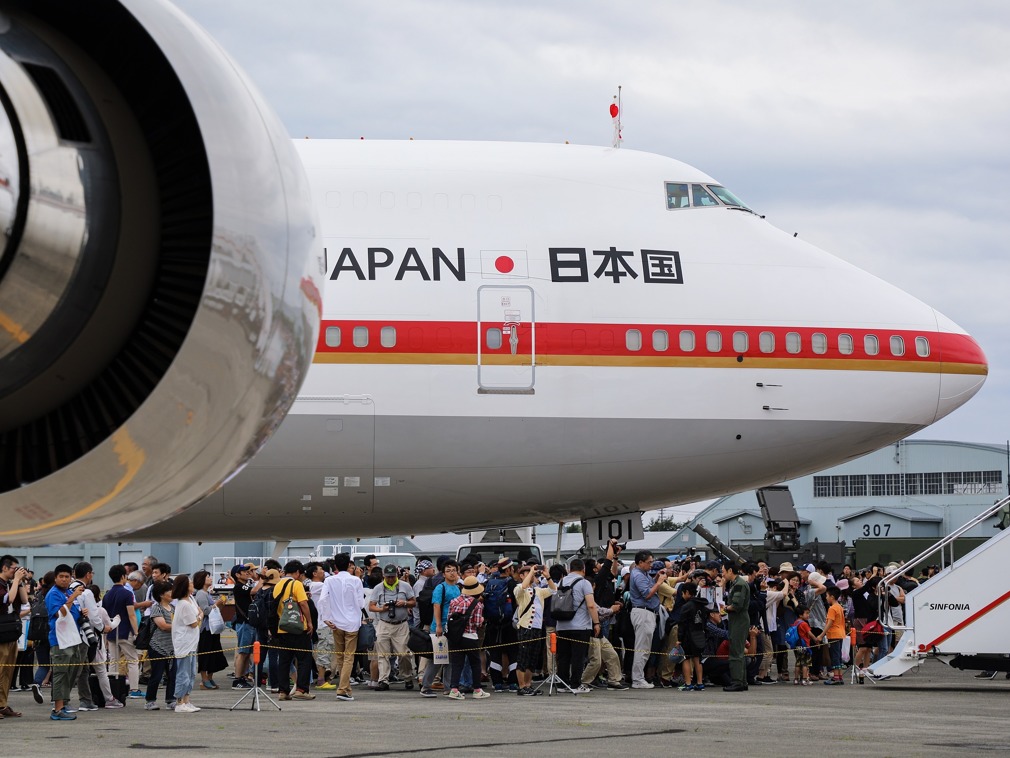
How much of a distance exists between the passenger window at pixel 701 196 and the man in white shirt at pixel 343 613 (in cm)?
628

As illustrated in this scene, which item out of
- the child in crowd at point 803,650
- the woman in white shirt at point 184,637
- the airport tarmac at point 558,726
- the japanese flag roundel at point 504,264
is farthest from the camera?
the child in crowd at point 803,650

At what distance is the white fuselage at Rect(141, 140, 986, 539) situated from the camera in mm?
15930

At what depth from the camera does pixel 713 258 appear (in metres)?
17.0

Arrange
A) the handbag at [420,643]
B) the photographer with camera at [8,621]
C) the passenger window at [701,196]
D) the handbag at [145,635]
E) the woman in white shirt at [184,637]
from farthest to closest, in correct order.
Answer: the passenger window at [701,196] → the handbag at [420,643] → the handbag at [145,635] → the woman in white shirt at [184,637] → the photographer with camera at [8,621]

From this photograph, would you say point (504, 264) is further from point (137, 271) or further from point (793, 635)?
point (137, 271)

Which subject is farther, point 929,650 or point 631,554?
point 631,554

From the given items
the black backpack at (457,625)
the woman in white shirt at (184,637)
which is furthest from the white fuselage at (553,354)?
the woman in white shirt at (184,637)

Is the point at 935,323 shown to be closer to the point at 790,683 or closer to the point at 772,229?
the point at 772,229

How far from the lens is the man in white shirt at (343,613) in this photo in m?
16.2

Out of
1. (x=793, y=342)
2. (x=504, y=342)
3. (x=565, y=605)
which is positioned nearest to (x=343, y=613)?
(x=565, y=605)

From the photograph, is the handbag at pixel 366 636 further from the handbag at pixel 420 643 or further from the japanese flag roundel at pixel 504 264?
the japanese flag roundel at pixel 504 264

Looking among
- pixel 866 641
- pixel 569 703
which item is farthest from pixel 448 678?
pixel 866 641

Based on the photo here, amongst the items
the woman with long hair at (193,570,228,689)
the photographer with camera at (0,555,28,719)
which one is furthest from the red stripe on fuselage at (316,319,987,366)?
the woman with long hair at (193,570,228,689)

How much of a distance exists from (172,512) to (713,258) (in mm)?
14641
